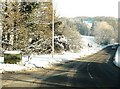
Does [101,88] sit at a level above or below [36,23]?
below

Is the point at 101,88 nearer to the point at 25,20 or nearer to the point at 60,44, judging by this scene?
the point at 25,20

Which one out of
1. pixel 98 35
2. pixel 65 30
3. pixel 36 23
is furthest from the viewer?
pixel 98 35

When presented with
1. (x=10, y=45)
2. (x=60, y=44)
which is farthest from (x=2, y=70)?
(x=60, y=44)

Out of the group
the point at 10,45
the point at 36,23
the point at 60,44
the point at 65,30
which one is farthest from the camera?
the point at 65,30

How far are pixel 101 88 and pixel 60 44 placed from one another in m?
44.4

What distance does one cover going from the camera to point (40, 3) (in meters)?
51.4

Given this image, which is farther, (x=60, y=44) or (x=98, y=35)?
(x=98, y=35)

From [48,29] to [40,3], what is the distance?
4380 millimetres

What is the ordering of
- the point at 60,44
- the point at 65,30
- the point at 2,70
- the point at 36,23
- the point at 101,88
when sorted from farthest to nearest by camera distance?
the point at 65,30 < the point at 60,44 < the point at 36,23 < the point at 2,70 < the point at 101,88

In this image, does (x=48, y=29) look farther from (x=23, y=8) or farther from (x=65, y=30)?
(x=65, y=30)

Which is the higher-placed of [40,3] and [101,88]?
[40,3]

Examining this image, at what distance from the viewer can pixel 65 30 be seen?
254 feet

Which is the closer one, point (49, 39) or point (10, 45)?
point (10, 45)

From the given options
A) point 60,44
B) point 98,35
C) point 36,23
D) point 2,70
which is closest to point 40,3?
point 36,23
